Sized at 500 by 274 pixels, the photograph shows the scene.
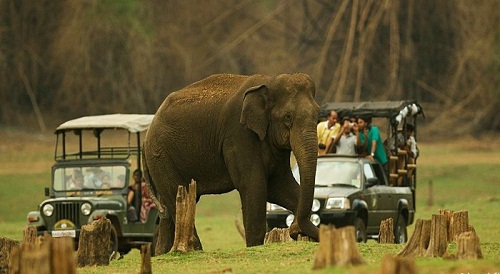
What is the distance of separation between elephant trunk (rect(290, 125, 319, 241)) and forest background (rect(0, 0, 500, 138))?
29.1 m

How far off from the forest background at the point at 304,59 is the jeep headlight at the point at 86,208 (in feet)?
72.5

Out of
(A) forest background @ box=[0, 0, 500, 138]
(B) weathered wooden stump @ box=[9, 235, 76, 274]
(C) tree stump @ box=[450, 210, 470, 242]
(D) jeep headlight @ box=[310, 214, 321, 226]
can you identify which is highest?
(A) forest background @ box=[0, 0, 500, 138]

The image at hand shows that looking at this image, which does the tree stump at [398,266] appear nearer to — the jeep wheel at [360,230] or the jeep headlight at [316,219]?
the jeep headlight at [316,219]

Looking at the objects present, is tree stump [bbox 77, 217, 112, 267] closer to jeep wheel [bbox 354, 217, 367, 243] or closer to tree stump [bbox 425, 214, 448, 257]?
tree stump [bbox 425, 214, 448, 257]

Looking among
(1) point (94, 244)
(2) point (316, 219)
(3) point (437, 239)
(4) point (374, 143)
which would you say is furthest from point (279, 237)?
(4) point (374, 143)

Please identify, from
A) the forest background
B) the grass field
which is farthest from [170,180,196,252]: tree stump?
the forest background

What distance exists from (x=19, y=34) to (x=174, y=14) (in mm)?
7402

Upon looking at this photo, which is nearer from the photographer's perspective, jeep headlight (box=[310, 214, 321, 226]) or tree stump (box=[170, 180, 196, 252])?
tree stump (box=[170, 180, 196, 252])

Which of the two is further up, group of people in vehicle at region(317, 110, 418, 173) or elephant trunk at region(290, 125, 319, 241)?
group of people in vehicle at region(317, 110, 418, 173)

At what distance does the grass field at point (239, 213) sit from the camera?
14.8 m

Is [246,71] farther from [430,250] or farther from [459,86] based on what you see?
[430,250]

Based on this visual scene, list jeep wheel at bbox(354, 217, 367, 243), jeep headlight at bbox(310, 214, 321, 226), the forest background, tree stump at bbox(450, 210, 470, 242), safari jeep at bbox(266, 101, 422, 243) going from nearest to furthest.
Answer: tree stump at bbox(450, 210, 470, 242) < jeep headlight at bbox(310, 214, 321, 226) < safari jeep at bbox(266, 101, 422, 243) < jeep wheel at bbox(354, 217, 367, 243) < the forest background

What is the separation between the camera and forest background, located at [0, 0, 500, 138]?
155ft

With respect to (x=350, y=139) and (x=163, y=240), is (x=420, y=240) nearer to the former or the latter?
(x=163, y=240)
